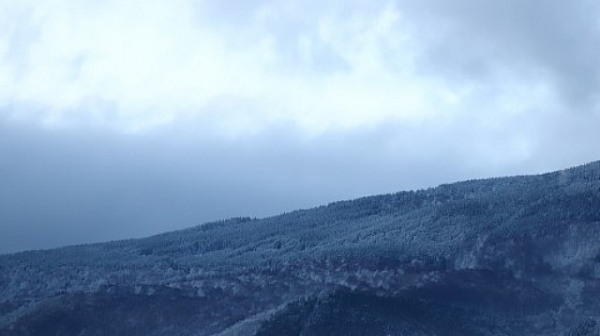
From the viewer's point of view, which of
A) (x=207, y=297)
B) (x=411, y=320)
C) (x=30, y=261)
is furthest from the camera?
(x=30, y=261)

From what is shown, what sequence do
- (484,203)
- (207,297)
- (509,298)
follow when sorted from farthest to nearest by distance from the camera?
(484,203)
(207,297)
(509,298)

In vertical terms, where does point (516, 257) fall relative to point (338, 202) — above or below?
below

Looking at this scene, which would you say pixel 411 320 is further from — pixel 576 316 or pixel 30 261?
pixel 30 261

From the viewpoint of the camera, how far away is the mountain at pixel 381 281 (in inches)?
3324

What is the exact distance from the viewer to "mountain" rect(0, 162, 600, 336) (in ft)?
277

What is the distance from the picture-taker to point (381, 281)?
9312 cm

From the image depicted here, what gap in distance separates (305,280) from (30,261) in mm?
38329

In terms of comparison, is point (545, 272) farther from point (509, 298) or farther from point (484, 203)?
point (484, 203)

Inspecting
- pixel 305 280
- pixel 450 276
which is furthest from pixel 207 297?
pixel 450 276

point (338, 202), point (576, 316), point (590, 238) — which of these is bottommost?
point (576, 316)

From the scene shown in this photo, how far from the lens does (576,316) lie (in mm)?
85000

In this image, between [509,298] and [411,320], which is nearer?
[411,320]

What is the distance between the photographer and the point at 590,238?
92.1m

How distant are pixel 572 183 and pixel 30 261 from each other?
57.9 m
